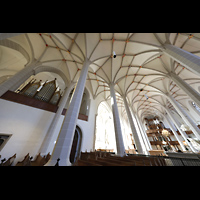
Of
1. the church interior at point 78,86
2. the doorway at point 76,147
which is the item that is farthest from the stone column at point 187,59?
the doorway at point 76,147

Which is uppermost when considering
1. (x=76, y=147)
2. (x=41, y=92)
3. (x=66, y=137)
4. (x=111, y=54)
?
(x=111, y=54)

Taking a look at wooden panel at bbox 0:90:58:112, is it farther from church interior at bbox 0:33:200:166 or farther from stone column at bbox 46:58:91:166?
stone column at bbox 46:58:91:166

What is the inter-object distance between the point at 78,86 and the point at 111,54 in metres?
6.34

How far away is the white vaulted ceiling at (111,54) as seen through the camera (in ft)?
24.1

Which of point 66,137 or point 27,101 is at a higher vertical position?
point 27,101

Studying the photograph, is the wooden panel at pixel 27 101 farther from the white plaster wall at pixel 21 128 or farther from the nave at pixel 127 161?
the nave at pixel 127 161

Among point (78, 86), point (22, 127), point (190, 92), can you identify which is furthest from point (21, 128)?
point (190, 92)

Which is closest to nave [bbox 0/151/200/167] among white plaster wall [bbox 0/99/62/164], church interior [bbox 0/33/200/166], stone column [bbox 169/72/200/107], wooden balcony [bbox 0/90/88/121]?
church interior [bbox 0/33/200/166]

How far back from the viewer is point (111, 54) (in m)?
8.79

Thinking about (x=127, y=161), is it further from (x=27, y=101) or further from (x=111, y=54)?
(x=111, y=54)

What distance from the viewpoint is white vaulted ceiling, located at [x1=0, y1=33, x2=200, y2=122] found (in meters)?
7.34
